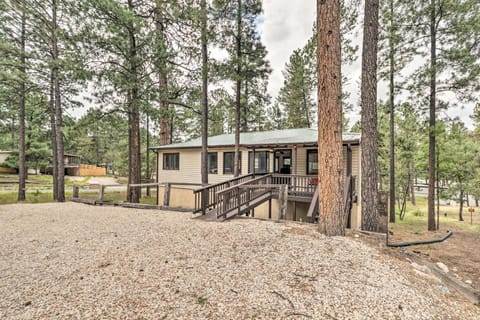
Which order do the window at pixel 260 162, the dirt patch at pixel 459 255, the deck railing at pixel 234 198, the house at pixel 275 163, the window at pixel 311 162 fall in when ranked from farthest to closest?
1. the window at pixel 260 162
2. the window at pixel 311 162
3. the house at pixel 275 163
4. the deck railing at pixel 234 198
5. the dirt patch at pixel 459 255

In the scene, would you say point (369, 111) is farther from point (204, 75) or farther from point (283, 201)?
point (204, 75)

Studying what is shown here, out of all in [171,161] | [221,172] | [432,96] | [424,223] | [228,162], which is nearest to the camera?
[432,96]

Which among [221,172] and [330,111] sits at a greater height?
[330,111]

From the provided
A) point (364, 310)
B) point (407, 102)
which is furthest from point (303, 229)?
point (407, 102)

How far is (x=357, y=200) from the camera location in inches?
369

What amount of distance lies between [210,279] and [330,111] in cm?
368

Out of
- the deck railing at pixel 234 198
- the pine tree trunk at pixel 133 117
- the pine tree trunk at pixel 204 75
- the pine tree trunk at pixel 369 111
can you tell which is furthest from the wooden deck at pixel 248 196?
the pine tree trunk at pixel 133 117

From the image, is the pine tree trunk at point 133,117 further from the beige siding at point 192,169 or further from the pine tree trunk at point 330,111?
the pine tree trunk at point 330,111

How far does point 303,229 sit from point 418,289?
2371 mm

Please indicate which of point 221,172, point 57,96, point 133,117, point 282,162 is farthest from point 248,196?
point 57,96

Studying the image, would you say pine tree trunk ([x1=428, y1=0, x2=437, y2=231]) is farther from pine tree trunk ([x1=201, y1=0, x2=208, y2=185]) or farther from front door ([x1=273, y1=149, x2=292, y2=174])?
pine tree trunk ([x1=201, y1=0, x2=208, y2=185])

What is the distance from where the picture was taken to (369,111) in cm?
567

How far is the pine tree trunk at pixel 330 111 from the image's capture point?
4441 mm

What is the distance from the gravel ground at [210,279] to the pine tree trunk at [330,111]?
0.79m
